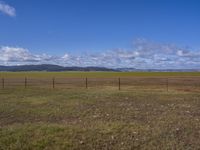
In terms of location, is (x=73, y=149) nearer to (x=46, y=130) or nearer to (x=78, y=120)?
(x=46, y=130)

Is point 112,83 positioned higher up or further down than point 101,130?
further down

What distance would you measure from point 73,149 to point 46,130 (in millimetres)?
2316

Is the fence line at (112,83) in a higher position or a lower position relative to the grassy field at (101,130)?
lower

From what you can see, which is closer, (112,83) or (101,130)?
(101,130)

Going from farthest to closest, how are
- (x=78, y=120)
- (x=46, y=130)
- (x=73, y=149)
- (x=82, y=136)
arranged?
1. (x=78, y=120)
2. (x=46, y=130)
3. (x=82, y=136)
4. (x=73, y=149)

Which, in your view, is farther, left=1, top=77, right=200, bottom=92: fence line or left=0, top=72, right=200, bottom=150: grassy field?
left=1, top=77, right=200, bottom=92: fence line

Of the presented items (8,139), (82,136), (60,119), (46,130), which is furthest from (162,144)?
(60,119)

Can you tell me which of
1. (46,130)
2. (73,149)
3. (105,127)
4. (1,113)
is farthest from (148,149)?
(1,113)

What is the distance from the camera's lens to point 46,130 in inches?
428

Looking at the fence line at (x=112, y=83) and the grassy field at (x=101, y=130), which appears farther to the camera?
the fence line at (x=112, y=83)

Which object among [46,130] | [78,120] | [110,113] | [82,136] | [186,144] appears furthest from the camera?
[110,113]

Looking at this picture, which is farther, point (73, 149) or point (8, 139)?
point (8, 139)

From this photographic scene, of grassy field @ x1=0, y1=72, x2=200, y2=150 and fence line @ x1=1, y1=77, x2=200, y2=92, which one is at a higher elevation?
grassy field @ x1=0, y1=72, x2=200, y2=150

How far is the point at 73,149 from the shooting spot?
885 centimetres
